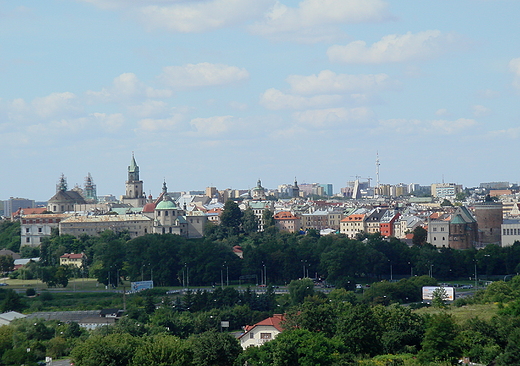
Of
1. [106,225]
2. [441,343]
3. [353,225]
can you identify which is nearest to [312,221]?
[353,225]

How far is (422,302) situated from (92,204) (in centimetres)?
10125

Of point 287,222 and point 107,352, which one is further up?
point 287,222

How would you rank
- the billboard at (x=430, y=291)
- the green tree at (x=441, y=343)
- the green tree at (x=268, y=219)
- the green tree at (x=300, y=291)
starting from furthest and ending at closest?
the green tree at (x=268, y=219) → the green tree at (x=300, y=291) → the billboard at (x=430, y=291) → the green tree at (x=441, y=343)

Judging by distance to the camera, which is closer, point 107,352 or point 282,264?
point 107,352

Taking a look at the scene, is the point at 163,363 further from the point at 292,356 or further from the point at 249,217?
the point at 249,217

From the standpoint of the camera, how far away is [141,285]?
308ft

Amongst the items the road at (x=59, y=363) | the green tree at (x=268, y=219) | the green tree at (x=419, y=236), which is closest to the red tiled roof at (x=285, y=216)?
the green tree at (x=268, y=219)

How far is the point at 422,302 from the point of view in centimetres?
7950

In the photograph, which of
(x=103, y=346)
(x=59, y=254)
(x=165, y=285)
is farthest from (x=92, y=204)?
(x=103, y=346)

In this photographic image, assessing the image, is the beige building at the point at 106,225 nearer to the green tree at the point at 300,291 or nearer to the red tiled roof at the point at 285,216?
the red tiled roof at the point at 285,216

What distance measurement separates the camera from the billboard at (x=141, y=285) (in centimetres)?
9305

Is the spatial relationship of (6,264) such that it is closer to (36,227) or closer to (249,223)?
(36,227)

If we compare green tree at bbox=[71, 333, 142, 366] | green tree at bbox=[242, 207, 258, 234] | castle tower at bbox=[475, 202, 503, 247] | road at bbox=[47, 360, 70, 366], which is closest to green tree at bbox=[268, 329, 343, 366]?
green tree at bbox=[71, 333, 142, 366]

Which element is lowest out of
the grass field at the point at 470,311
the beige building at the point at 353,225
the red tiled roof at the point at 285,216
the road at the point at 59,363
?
the road at the point at 59,363
